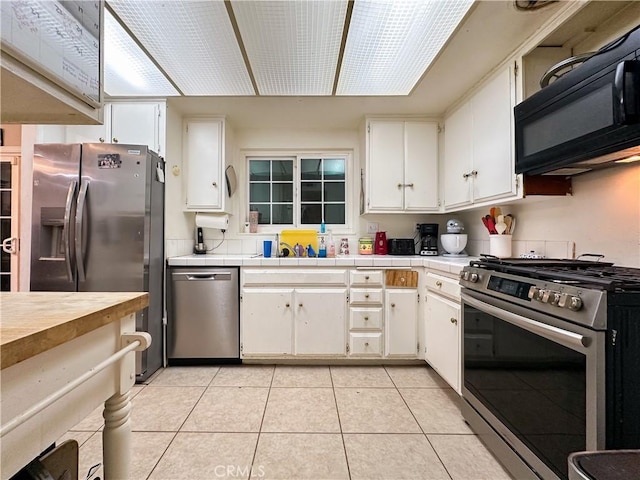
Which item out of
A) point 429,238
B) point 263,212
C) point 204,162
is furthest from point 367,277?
point 204,162

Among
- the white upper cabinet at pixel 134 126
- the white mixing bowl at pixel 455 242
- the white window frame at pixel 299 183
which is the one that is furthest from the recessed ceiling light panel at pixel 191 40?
the white mixing bowl at pixel 455 242

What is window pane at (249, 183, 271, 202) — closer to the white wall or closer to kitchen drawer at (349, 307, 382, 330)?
kitchen drawer at (349, 307, 382, 330)

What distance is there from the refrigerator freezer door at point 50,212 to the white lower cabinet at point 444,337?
270 centimetres

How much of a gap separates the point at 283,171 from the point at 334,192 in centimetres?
62

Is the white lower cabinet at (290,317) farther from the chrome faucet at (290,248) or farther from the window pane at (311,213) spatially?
the window pane at (311,213)

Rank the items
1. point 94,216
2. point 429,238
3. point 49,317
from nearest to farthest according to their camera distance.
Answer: point 49,317 < point 94,216 < point 429,238

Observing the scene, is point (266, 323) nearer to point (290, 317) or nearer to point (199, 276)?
point (290, 317)

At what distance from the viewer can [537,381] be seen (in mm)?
1198

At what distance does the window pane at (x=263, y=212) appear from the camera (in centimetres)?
326

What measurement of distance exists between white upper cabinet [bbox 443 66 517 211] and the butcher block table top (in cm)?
213

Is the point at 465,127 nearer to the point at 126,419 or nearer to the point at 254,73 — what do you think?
the point at 254,73

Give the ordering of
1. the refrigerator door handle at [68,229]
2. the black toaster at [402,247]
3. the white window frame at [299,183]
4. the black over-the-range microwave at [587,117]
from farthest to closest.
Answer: the white window frame at [299,183]
the black toaster at [402,247]
the refrigerator door handle at [68,229]
the black over-the-range microwave at [587,117]

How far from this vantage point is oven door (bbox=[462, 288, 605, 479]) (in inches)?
38.4

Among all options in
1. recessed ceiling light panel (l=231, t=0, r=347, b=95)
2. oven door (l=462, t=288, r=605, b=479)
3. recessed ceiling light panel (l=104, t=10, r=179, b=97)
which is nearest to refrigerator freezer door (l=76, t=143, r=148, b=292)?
recessed ceiling light panel (l=104, t=10, r=179, b=97)
